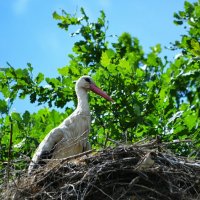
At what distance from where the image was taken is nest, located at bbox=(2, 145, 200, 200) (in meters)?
9.38

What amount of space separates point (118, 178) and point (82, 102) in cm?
310

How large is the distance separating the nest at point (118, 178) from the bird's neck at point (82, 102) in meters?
2.67

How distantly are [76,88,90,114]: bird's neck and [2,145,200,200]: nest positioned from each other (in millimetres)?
2667

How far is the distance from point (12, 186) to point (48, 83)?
5656 millimetres

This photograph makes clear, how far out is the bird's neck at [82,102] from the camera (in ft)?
40.5

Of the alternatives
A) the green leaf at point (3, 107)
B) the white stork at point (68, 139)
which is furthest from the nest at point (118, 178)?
the green leaf at point (3, 107)

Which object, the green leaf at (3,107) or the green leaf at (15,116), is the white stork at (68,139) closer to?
the green leaf at (15,116)

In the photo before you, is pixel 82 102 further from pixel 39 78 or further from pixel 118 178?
pixel 118 178

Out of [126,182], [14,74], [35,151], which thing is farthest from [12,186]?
[14,74]

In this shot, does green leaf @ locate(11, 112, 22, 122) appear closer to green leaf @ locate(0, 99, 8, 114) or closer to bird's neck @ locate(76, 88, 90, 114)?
green leaf @ locate(0, 99, 8, 114)

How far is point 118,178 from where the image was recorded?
9.52 metres

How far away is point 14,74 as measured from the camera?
14758mm

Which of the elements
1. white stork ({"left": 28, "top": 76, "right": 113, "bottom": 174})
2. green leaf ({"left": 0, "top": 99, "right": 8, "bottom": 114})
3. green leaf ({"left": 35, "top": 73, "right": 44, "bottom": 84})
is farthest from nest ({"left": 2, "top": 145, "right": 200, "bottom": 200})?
green leaf ({"left": 35, "top": 73, "right": 44, "bottom": 84})

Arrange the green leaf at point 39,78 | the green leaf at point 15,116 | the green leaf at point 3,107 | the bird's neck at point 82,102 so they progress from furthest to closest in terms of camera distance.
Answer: the green leaf at point 39,78
the green leaf at point 3,107
the green leaf at point 15,116
the bird's neck at point 82,102
